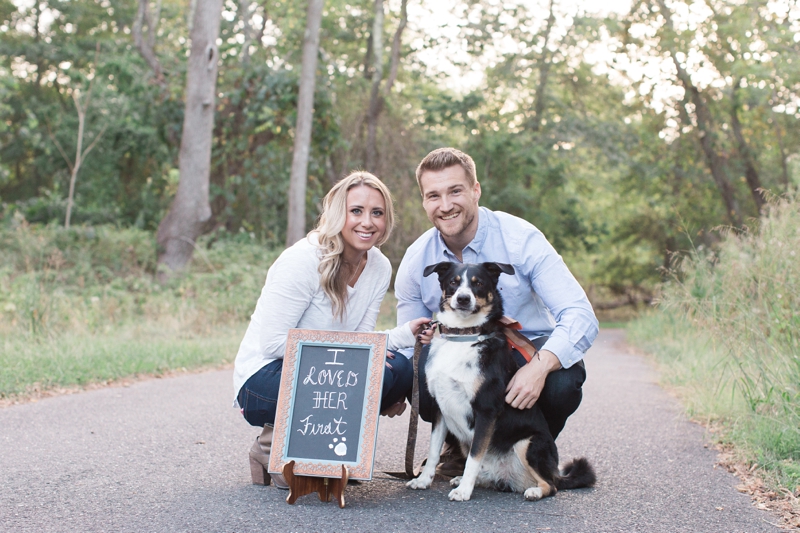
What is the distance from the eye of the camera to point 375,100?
66.0 ft

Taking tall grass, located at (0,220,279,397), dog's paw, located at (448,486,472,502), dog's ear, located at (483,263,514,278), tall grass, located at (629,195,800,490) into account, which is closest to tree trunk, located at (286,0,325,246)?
tall grass, located at (0,220,279,397)

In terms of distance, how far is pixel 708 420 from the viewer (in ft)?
18.2

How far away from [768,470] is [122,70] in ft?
60.3

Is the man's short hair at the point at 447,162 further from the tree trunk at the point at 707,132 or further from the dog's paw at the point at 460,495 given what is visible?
the tree trunk at the point at 707,132

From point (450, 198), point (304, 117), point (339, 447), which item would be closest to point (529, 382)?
point (339, 447)

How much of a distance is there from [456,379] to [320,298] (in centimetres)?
87

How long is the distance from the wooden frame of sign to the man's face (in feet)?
2.88

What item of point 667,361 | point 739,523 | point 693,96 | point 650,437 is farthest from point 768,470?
point 693,96

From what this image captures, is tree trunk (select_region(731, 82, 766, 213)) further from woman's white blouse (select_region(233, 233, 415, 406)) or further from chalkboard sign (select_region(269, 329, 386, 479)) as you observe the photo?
chalkboard sign (select_region(269, 329, 386, 479))

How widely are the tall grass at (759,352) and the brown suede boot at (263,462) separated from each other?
8.58ft

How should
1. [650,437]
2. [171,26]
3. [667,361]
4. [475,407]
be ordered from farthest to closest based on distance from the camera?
[171,26] < [667,361] < [650,437] < [475,407]

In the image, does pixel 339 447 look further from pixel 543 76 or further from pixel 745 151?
pixel 543 76

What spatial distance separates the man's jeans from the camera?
3.80 meters

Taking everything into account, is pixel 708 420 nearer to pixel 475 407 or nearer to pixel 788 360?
pixel 788 360
